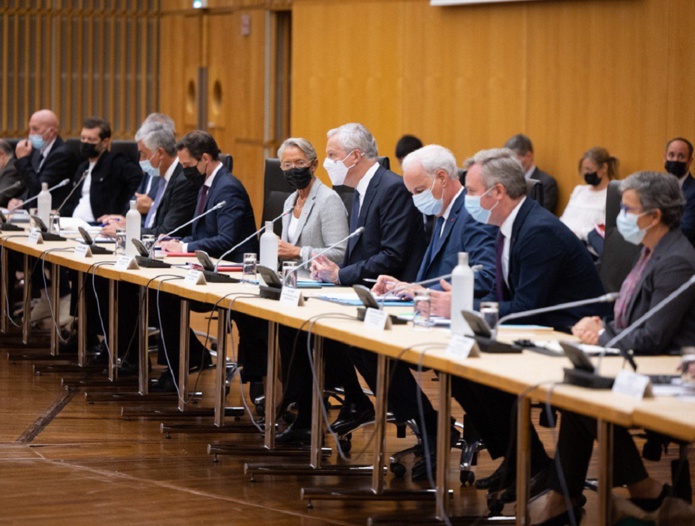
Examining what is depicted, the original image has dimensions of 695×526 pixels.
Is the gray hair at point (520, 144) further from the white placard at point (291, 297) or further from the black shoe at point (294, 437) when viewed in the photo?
the white placard at point (291, 297)

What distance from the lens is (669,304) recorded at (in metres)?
3.49

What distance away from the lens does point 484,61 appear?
905 cm

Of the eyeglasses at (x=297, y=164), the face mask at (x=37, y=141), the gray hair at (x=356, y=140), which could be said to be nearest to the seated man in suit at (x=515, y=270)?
the gray hair at (x=356, y=140)

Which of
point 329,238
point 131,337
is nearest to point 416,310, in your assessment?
point 329,238

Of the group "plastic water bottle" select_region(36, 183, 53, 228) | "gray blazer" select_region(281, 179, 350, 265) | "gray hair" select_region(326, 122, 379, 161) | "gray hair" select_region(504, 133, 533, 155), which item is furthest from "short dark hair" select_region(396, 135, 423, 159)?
"gray hair" select_region(326, 122, 379, 161)

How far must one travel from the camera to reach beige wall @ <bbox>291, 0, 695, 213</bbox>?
26.0 ft

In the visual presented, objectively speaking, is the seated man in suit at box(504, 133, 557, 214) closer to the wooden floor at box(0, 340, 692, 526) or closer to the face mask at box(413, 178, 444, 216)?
the wooden floor at box(0, 340, 692, 526)

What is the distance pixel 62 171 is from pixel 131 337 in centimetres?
252

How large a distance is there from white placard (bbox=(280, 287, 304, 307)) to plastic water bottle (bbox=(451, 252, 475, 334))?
2.74 ft

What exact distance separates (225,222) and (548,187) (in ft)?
9.64

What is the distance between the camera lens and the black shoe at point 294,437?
498cm

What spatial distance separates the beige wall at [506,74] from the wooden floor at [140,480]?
3.24 meters

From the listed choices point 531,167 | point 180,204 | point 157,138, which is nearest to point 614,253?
point 180,204

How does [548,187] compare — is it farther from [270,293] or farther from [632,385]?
[632,385]
